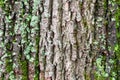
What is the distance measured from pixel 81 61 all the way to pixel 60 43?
0.44 ft

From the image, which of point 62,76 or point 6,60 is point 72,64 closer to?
point 62,76

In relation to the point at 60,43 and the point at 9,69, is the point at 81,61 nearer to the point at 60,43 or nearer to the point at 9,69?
the point at 60,43

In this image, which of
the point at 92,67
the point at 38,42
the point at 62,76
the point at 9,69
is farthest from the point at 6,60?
the point at 92,67

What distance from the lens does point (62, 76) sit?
4.96 feet

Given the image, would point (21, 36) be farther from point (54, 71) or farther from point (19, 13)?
point (54, 71)

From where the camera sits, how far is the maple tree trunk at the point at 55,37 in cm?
149

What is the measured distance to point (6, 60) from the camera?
1.54m

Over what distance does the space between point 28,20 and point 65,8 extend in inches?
7.4

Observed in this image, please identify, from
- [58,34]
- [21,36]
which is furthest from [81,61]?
[21,36]

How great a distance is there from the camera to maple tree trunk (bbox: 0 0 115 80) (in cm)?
149

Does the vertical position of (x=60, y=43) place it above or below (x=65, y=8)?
below

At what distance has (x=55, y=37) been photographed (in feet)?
4.91

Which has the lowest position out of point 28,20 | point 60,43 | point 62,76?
point 62,76

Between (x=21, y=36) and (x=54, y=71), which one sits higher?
(x=21, y=36)
